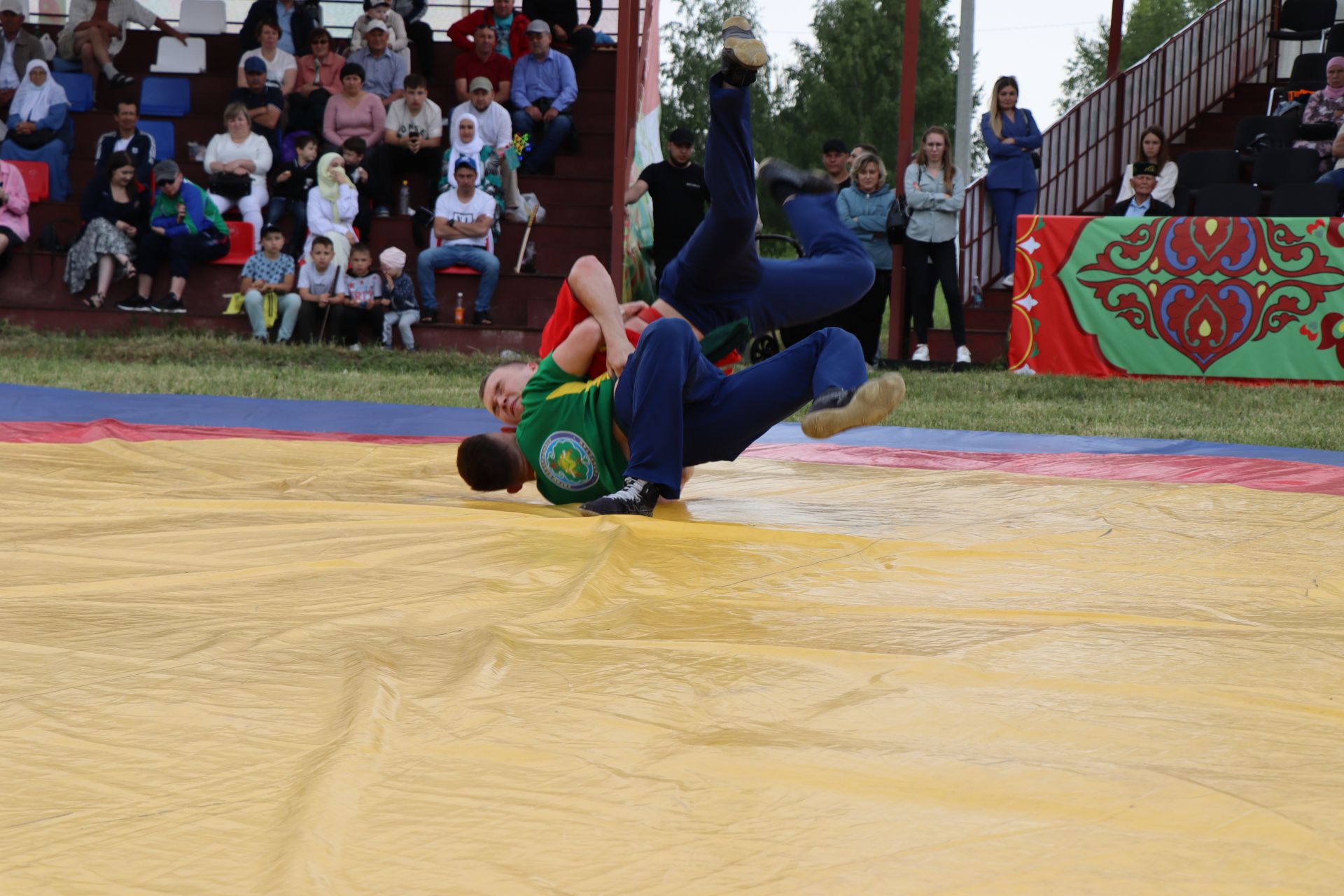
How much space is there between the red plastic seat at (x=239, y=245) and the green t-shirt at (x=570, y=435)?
6365 millimetres

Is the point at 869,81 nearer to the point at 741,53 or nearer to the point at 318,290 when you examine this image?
the point at 318,290

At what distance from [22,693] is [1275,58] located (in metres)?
13.2

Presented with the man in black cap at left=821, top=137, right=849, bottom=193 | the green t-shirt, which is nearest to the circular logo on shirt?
the green t-shirt

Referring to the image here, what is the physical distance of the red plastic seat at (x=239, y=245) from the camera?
30.6 ft

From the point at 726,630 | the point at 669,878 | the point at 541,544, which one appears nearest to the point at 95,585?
the point at 541,544

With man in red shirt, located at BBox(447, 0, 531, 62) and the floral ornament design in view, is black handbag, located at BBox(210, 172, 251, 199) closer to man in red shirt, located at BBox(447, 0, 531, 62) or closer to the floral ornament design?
man in red shirt, located at BBox(447, 0, 531, 62)

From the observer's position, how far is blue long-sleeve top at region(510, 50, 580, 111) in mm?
9977

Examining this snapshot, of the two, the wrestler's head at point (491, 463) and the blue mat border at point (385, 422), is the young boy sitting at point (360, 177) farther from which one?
the wrestler's head at point (491, 463)

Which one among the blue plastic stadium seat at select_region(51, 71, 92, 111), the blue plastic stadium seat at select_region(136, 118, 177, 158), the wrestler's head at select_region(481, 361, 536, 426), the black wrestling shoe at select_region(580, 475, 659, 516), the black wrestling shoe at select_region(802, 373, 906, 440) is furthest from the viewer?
the blue plastic stadium seat at select_region(51, 71, 92, 111)

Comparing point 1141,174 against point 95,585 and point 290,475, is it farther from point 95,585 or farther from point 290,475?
point 95,585

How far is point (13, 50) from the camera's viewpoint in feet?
34.1

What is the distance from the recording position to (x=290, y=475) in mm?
4008

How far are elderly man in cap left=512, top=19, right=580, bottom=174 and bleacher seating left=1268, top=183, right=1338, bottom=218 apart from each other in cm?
487

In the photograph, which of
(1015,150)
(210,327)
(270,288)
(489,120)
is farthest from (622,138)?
(210,327)
